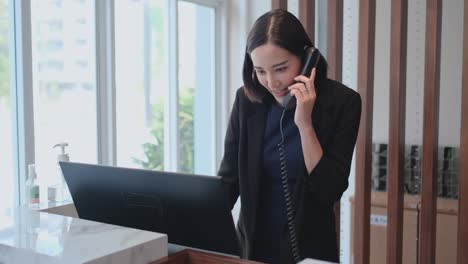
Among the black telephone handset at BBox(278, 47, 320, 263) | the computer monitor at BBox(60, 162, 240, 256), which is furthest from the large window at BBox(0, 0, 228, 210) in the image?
the black telephone handset at BBox(278, 47, 320, 263)

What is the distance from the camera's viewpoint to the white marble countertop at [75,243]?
92cm

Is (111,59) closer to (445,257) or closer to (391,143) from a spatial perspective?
(391,143)

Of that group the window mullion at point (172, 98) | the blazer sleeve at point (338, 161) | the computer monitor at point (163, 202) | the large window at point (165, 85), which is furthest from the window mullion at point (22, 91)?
the blazer sleeve at point (338, 161)

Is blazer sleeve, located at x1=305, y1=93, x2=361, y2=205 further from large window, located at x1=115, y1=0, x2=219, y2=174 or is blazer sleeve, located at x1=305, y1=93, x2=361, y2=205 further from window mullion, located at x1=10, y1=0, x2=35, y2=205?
large window, located at x1=115, y1=0, x2=219, y2=174

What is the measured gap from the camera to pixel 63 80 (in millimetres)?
2912

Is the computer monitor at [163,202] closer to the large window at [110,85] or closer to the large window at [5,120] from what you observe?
the large window at [110,85]

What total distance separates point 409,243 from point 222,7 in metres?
2.39

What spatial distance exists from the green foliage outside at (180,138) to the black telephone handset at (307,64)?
2.18 metres

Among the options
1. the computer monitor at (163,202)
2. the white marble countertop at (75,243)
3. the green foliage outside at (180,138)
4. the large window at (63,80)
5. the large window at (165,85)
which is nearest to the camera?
the white marble countertop at (75,243)

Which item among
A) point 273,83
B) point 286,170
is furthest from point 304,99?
point 286,170

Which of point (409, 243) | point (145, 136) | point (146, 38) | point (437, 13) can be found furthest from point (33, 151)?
point (409, 243)

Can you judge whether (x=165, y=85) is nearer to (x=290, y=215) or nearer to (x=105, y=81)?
(x=105, y=81)

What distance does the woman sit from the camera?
Answer: 1374mm

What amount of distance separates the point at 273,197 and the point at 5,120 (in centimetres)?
168
